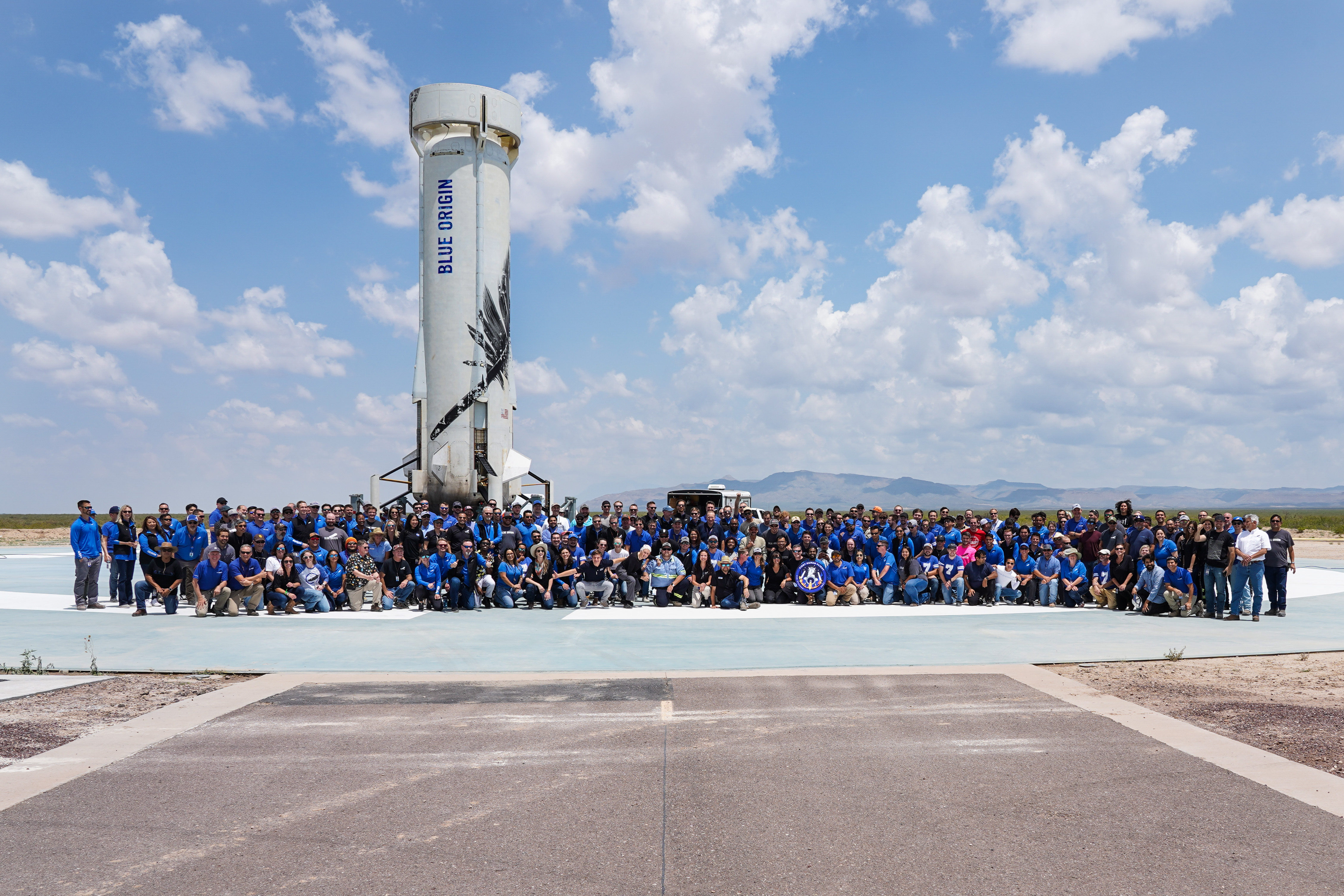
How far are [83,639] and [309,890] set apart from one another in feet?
28.8

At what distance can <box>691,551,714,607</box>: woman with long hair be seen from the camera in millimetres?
14977

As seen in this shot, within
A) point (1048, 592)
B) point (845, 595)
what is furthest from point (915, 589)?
point (1048, 592)

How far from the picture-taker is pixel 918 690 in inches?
323

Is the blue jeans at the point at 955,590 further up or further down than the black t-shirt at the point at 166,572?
further down

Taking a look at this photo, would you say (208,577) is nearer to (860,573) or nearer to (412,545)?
(412,545)

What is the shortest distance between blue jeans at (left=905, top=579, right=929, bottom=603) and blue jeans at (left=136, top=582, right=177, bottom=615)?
11811 mm

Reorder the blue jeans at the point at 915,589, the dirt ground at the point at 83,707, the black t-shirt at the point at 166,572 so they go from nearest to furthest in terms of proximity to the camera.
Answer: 1. the dirt ground at the point at 83,707
2. the black t-shirt at the point at 166,572
3. the blue jeans at the point at 915,589

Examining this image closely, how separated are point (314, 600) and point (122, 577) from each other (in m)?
3.29

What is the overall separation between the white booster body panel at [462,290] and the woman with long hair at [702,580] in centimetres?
833

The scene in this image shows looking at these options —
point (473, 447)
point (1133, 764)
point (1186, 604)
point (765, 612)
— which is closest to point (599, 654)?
point (765, 612)

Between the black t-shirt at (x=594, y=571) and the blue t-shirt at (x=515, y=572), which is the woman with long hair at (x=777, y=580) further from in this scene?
the blue t-shirt at (x=515, y=572)

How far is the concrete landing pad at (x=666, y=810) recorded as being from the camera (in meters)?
4.16

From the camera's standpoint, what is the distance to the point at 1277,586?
13.2 m

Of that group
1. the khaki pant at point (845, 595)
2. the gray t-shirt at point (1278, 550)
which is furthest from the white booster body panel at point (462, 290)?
the gray t-shirt at point (1278, 550)
